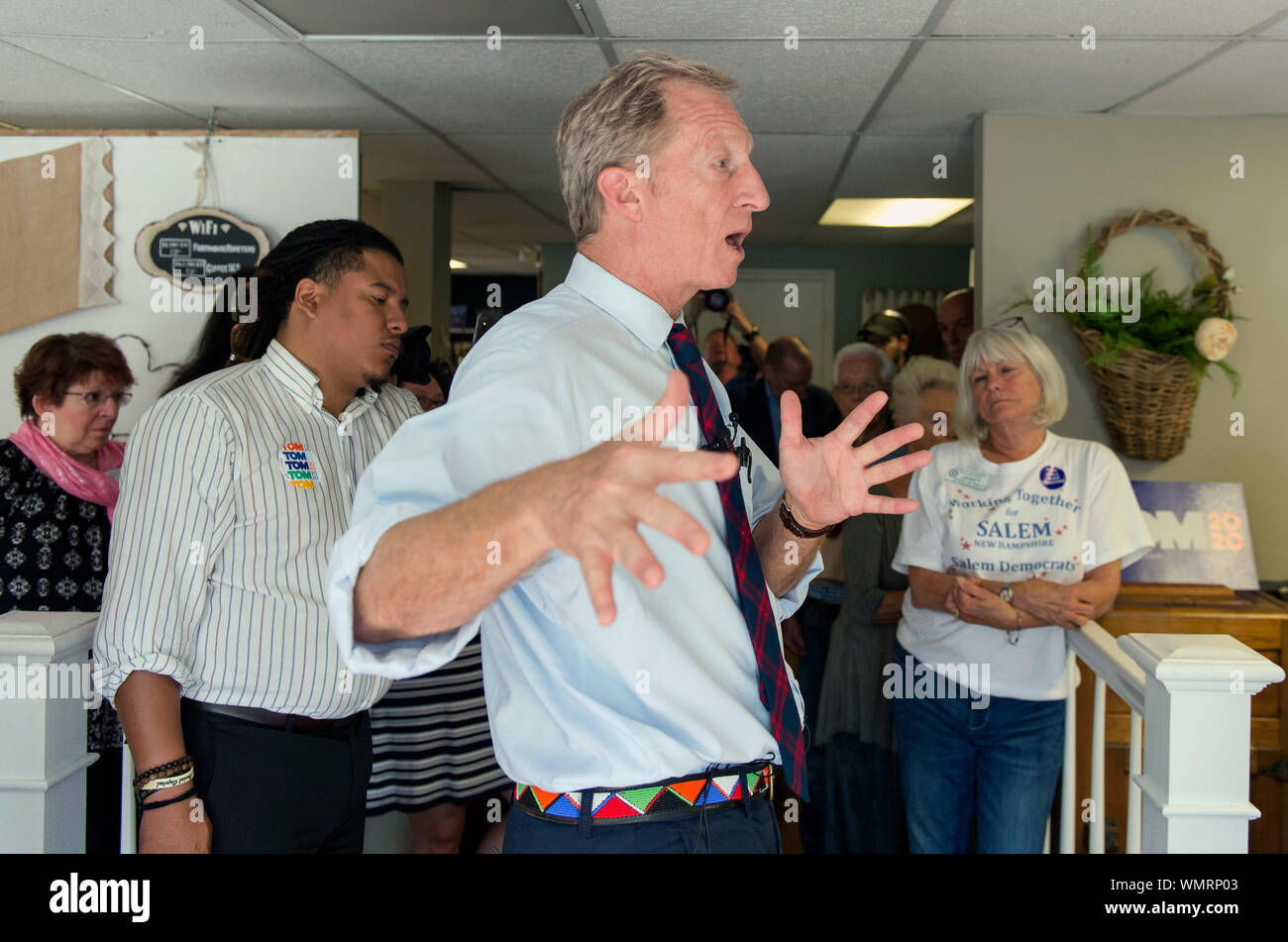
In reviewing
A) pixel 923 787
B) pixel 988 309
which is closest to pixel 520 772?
pixel 923 787

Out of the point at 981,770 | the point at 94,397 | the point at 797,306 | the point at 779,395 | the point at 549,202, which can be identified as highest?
the point at 549,202

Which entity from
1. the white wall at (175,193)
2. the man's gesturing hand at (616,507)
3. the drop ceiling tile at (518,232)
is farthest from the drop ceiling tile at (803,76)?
the drop ceiling tile at (518,232)

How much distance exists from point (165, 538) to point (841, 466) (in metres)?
0.99

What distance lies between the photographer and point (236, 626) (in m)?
1.60

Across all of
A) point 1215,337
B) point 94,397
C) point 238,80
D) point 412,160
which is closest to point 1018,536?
point 1215,337

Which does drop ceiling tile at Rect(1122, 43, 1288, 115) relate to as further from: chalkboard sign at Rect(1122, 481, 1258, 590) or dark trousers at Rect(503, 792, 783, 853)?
dark trousers at Rect(503, 792, 783, 853)

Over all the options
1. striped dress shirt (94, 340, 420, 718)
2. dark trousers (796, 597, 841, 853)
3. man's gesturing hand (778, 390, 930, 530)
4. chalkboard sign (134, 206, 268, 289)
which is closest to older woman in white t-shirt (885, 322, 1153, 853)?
dark trousers (796, 597, 841, 853)

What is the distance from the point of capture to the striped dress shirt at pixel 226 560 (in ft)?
5.04

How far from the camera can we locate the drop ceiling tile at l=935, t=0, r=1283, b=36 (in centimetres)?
247

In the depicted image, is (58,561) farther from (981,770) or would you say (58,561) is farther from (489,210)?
(489,210)

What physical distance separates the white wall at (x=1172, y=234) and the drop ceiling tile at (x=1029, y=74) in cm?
16

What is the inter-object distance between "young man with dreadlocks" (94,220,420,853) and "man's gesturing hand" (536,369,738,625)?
957mm
